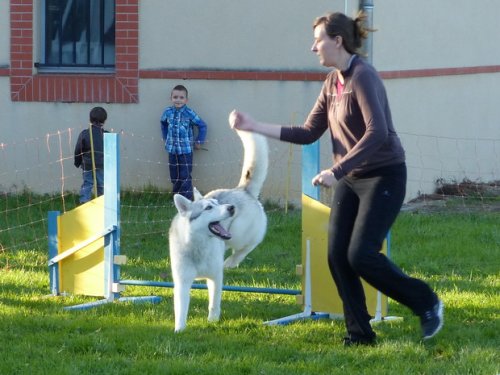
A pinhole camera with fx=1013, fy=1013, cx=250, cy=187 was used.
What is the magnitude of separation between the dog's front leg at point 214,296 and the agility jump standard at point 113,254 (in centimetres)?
40

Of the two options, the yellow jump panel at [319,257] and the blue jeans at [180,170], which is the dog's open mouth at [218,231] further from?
the blue jeans at [180,170]

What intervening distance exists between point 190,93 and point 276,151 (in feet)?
4.35

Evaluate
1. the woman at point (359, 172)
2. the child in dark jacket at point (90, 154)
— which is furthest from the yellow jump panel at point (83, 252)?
the child in dark jacket at point (90, 154)

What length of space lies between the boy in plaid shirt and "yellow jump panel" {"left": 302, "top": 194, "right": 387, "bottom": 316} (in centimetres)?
527

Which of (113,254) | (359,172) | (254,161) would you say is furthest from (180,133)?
(359,172)

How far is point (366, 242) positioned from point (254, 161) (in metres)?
1.53

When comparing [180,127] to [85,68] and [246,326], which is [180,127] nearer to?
[85,68]

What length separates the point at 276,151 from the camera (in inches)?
488

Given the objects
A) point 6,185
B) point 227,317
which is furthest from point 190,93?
point 227,317

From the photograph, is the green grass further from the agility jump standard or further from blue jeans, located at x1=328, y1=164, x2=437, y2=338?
blue jeans, located at x1=328, y1=164, x2=437, y2=338

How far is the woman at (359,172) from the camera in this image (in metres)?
5.61

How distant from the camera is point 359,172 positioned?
19.1ft

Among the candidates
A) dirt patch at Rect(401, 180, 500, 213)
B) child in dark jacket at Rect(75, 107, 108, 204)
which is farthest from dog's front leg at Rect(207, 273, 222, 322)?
dirt patch at Rect(401, 180, 500, 213)

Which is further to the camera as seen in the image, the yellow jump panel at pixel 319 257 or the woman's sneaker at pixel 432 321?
the yellow jump panel at pixel 319 257
